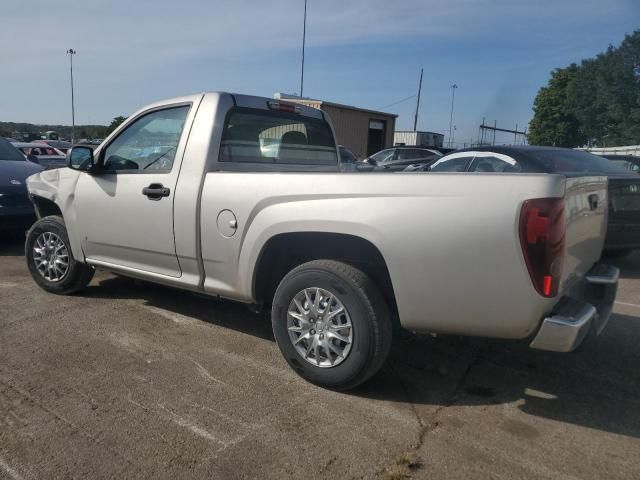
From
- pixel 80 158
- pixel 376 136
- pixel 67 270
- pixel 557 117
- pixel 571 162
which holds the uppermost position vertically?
pixel 557 117

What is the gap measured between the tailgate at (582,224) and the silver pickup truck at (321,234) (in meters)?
0.02

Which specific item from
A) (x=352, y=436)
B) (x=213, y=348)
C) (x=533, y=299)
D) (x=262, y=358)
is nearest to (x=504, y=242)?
(x=533, y=299)

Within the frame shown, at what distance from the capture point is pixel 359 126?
30547mm

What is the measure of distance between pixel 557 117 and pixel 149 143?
6872 cm

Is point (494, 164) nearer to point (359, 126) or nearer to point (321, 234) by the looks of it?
point (321, 234)

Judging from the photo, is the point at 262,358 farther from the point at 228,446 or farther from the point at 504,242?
the point at 504,242

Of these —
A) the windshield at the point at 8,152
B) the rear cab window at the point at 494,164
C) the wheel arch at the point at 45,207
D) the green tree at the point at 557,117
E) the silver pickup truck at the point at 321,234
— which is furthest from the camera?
the green tree at the point at 557,117

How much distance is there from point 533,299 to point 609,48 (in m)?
62.3

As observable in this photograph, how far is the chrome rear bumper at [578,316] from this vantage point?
104 inches

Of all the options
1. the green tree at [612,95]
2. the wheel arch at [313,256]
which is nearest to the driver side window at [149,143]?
the wheel arch at [313,256]

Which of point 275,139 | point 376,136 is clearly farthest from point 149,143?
point 376,136

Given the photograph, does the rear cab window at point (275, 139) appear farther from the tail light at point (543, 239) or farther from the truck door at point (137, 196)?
the tail light at point (543, 239)

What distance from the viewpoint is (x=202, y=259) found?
3799 mm

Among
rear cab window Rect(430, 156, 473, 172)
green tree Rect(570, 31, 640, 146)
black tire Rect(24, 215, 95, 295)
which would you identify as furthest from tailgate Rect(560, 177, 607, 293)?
green tree Rect(570, 31, 640, 146)
